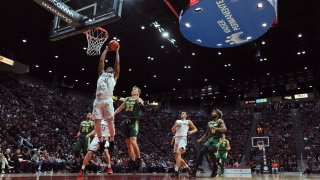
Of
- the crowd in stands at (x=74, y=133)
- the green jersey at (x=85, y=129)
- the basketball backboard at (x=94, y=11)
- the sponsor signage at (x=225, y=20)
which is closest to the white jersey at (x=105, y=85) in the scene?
the basketball backboard at (x=94, y=11)

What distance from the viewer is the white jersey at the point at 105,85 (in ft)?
17.1

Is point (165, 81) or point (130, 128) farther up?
point (165, 81)

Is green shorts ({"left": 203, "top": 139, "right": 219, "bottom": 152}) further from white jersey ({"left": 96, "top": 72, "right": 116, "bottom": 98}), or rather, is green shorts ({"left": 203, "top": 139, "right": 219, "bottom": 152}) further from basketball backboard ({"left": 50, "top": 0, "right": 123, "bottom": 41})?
basketball backboard ({"left": 50, "top": 0, "right": 123, "bottom": 41})

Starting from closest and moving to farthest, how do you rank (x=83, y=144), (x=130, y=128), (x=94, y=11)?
(x=130, y=128)
(x=94, y=11)
(x=83, y=144)

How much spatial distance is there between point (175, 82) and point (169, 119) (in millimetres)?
4955

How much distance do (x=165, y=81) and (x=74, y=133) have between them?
13472 mm

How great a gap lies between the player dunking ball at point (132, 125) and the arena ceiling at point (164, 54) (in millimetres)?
9186

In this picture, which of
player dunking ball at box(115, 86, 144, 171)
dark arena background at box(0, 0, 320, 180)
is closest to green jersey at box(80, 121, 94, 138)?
dark arena background at box(0, 0, 320, 180)

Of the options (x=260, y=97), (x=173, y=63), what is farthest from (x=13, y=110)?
(x=260, y=97)

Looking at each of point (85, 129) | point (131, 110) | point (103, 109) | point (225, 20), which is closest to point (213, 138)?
point (131, 110)

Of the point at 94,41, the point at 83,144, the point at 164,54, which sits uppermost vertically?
the point at 164,54

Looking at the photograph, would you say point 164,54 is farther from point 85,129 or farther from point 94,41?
point 85,129

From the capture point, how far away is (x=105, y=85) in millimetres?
5270

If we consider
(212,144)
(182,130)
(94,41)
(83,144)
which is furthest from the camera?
(94,41)
